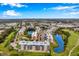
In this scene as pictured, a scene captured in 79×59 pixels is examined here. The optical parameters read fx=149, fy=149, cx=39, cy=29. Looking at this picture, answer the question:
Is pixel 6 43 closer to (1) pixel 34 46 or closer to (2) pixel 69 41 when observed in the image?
(1) pixel 34 46

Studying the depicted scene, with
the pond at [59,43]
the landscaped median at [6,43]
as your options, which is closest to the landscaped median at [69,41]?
the pond at [59,43]

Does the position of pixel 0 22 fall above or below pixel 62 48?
above

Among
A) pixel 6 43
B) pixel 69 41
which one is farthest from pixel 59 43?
pixel 6 43

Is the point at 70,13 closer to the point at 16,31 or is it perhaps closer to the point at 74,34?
the point at 74,34

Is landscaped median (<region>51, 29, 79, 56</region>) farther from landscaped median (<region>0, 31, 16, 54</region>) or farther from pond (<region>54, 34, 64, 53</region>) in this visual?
landscaped median (<region>0, 31, 16, 54</region>)

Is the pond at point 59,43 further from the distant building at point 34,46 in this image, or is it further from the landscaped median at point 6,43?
the landscaped median at point 6,43

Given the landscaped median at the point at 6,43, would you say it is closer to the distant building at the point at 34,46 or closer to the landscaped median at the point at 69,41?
the distant building at the point at 34,46

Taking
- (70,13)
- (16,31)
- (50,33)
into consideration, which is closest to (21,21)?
(16,31)

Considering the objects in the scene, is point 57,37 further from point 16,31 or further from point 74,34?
point 16,31

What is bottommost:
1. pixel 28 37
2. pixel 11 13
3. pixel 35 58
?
pixel 35 58

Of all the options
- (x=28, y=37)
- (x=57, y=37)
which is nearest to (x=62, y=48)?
(x=57, y=37)
